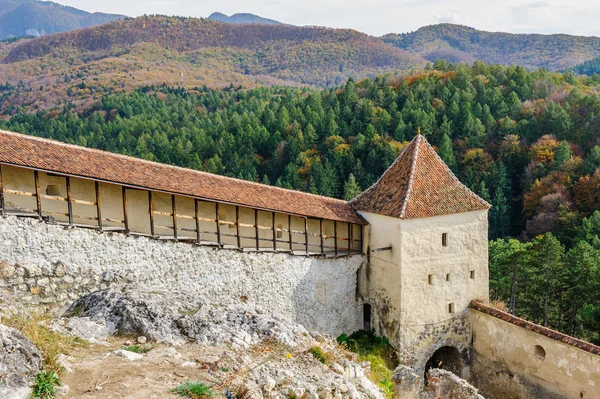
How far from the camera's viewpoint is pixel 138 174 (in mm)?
20281

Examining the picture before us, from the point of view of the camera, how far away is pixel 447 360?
88.4 feet

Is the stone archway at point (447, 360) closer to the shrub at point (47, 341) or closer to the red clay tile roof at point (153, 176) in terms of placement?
the red clay tile roof at point (153, 176)

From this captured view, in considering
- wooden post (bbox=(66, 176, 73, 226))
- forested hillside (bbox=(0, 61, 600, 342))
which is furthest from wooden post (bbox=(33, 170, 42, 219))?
forested hillside (bbox=(0, 61, 600, 342))

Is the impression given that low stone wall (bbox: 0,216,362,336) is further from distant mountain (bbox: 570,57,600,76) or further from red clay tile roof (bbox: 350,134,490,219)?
distant mountain (bbox: 570,57,600,76)

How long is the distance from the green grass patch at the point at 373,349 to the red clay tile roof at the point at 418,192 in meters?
5.63

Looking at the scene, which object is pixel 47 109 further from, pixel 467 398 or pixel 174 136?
pixel 467 398

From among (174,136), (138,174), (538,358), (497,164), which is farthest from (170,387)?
(174,136)

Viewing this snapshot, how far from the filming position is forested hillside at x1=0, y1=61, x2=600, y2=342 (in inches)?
1606

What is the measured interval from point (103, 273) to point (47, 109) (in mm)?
109556

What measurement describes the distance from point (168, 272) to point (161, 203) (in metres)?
2.69

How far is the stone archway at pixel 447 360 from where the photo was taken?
86.2 ft

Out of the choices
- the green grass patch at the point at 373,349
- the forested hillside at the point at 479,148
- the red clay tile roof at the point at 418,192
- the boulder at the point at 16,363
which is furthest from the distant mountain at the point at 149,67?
the boulder at the point at 16,363

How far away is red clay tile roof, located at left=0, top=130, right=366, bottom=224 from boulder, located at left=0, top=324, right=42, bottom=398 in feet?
23.8

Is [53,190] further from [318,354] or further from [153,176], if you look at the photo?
[318,354]
